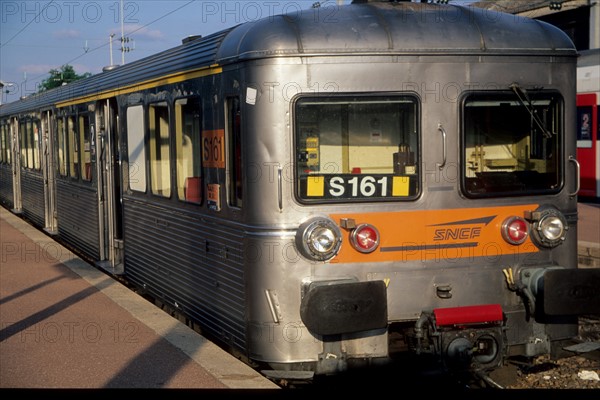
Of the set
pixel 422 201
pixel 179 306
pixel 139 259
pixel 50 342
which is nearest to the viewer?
pixel 422 201

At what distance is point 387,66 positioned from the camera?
593cm

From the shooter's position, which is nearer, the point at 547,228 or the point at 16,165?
the point at 547,228

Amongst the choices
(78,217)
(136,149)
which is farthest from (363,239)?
(78,217)

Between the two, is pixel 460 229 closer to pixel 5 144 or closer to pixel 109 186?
pixel 109 186

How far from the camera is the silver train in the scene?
5.88 metres

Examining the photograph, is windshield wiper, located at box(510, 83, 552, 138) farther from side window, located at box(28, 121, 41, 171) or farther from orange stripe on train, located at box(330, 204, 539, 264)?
side window, located at box(28, 121, 41, 171)

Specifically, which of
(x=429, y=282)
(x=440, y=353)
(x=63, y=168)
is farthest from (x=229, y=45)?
(x=63, y=168)

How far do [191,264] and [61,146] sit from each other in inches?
273

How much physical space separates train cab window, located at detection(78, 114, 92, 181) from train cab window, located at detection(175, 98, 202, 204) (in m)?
4.20

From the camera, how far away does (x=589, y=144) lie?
62.6 feet

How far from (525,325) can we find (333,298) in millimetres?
1564

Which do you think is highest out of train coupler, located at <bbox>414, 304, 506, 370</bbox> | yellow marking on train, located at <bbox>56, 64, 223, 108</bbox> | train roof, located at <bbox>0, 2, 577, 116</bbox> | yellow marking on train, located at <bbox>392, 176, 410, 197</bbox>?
train roof, located at <bbox>0, 2, 577, 116</bbox>

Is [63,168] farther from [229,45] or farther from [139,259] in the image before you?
[229,45]

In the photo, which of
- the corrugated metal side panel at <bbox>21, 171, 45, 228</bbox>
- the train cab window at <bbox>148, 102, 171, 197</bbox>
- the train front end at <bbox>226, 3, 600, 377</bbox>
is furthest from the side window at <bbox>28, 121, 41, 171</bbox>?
the train front end at <bbox>226, 3, 600, 377</bbox>
